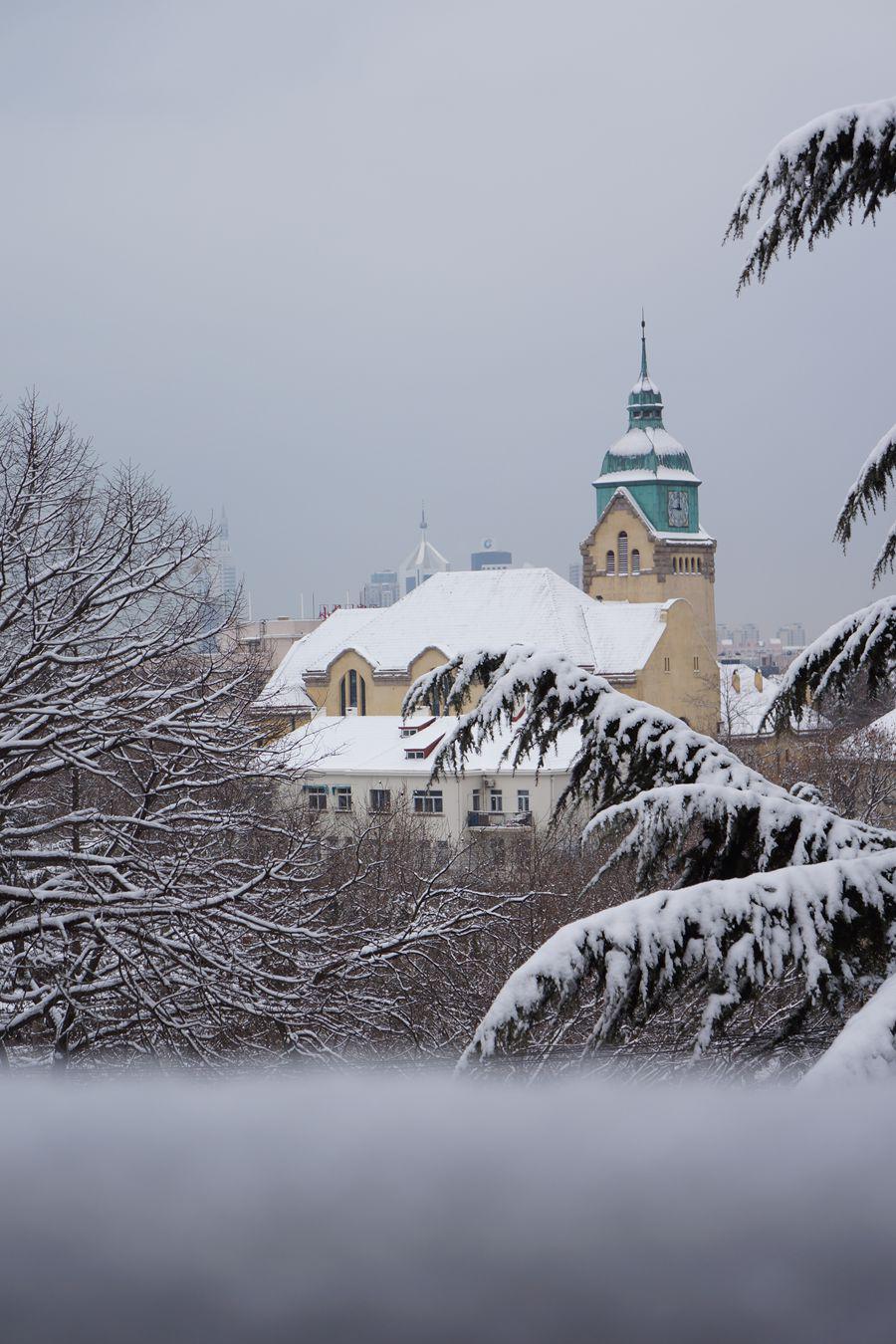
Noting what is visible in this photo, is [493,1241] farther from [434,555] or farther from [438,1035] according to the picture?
[434,555]

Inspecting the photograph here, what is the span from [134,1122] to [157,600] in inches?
517

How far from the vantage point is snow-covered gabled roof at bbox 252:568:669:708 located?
60812 millimetres

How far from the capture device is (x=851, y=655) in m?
4.93

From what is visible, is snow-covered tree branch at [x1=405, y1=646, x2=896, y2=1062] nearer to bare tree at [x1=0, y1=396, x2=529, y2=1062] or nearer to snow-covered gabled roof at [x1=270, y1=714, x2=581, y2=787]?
bare tree at [x1=0, y1=396, x2=529, y2=1062]

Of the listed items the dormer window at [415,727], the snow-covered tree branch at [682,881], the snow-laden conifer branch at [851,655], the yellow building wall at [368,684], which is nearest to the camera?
the snow-covered tree branch at [682,881]

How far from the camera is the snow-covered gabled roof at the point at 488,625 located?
200 feet

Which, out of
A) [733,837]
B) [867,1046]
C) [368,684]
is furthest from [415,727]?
[867,1046]

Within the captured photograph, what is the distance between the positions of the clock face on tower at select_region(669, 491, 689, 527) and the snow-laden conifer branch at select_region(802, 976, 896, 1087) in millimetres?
77292

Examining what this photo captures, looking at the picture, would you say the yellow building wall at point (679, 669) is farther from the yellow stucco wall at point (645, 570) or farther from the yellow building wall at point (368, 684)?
the yellow stucco wall at point (645, 570)

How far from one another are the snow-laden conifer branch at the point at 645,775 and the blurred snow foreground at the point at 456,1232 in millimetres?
3930

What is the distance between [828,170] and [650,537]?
7233 centimetres

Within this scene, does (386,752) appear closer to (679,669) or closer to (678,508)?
(679,669)

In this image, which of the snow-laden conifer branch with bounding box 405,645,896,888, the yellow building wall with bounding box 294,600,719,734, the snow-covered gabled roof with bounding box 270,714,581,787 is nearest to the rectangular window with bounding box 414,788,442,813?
the snow-covered gabled roof with bounding box 270,714,581,787

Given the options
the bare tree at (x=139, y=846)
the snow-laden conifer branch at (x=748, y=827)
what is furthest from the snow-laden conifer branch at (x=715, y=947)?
the bare tree at (x=139, y=846)
